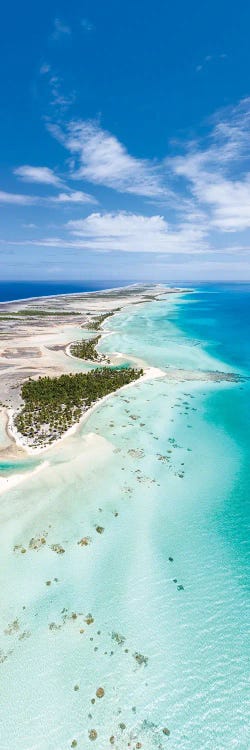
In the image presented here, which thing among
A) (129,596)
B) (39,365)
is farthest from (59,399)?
(129,596)

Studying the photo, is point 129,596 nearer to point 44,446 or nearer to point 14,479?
point 14,479

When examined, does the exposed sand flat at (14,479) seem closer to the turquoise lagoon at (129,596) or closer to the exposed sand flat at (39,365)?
the turquoise lagoon at (129,596)

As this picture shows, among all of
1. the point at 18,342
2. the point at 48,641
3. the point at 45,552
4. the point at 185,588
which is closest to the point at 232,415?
the point at 185,588

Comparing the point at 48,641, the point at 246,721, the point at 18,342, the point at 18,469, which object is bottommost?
the point at 246,721

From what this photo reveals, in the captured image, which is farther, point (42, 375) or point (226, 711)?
point (42, 375)

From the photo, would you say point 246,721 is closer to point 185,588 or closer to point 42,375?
point 185,588

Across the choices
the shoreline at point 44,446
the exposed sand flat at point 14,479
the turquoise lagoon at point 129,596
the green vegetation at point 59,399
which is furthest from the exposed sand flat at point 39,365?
the turquoise lagoon at point 129,596

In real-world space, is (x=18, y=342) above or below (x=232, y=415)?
above
